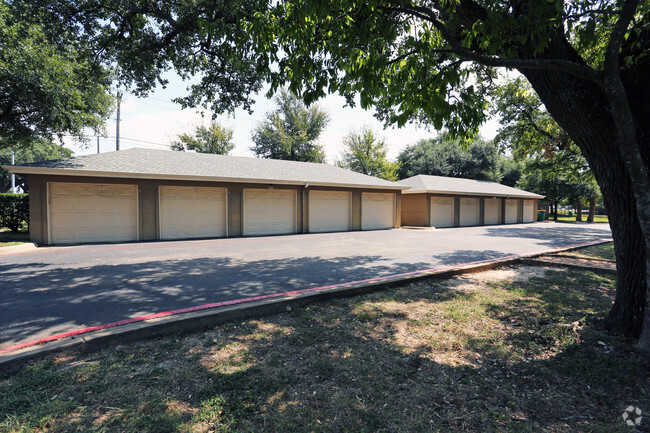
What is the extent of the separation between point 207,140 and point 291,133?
10012 mm

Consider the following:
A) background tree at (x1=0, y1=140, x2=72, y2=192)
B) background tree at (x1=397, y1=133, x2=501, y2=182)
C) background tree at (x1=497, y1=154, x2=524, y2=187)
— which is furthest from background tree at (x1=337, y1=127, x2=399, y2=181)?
background tree at (x1=0, y1=140, x2=72, y2=192)

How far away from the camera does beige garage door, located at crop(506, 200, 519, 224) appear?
3012 centimetres

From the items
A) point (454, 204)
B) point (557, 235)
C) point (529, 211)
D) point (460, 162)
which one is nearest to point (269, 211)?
point (454, 204)

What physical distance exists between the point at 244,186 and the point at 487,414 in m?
15.2

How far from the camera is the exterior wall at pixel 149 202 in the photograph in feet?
40.3

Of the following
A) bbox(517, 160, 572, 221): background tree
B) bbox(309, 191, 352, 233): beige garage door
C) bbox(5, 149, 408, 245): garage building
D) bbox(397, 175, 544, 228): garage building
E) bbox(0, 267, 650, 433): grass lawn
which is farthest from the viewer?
bbox(517, 160, 572, 221): background tree

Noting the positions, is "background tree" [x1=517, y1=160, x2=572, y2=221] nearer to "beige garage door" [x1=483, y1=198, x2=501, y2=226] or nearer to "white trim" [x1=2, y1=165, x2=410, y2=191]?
"beige garage door" [x1=483, y1=198, x2=501, y2=226]

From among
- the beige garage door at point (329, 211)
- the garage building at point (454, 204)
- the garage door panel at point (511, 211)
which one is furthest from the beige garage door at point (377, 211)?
the garage door panel at point (511, 211)

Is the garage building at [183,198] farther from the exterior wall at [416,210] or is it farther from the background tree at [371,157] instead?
the background tree at [371,157]

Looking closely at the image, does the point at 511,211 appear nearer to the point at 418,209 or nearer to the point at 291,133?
the point at 418,209

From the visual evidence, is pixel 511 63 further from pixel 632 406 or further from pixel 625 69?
pixel 632 406

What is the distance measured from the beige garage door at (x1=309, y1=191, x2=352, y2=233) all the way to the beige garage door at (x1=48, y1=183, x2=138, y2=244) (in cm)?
909

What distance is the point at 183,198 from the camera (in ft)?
49.2

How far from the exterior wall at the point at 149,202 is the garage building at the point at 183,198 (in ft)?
0.13
